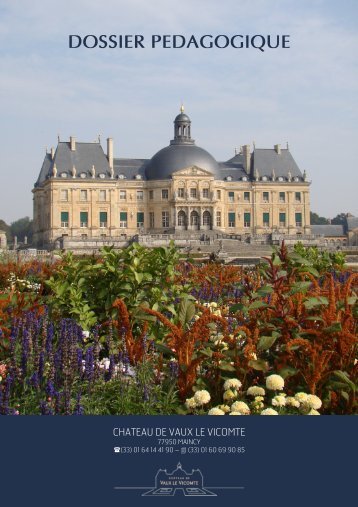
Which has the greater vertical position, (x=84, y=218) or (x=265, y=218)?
(x=265, y=218)

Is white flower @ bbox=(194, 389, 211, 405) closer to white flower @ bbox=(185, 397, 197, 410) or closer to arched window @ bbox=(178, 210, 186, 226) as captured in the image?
white flower @ bbox=(185, 397, 197, 410)

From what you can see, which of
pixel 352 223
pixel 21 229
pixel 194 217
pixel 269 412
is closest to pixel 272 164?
pixel 194 217

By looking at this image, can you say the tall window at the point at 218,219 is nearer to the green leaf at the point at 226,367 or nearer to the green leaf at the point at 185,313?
the green leaf at the point at 185,313

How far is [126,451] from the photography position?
331 cm

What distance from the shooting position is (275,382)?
12.9 ft

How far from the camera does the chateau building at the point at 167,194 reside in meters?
59.4

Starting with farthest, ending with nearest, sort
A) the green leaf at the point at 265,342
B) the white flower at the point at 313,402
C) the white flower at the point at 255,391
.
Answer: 1. the green leaf at the point at 265,342
2. the white flower at the point at 255,391
3. the white flower at the point at 313,402

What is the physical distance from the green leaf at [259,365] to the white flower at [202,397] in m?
0.35

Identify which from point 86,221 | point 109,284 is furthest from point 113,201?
point 109,284

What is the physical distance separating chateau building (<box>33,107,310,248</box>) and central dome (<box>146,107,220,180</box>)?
0.09 meters

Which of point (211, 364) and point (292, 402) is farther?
point (211, 364)

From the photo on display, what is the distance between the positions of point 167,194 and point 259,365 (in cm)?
5707

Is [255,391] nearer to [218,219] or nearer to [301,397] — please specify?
[301,397]

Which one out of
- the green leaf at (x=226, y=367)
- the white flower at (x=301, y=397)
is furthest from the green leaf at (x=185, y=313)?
the white flower at (x=301, y=397)
